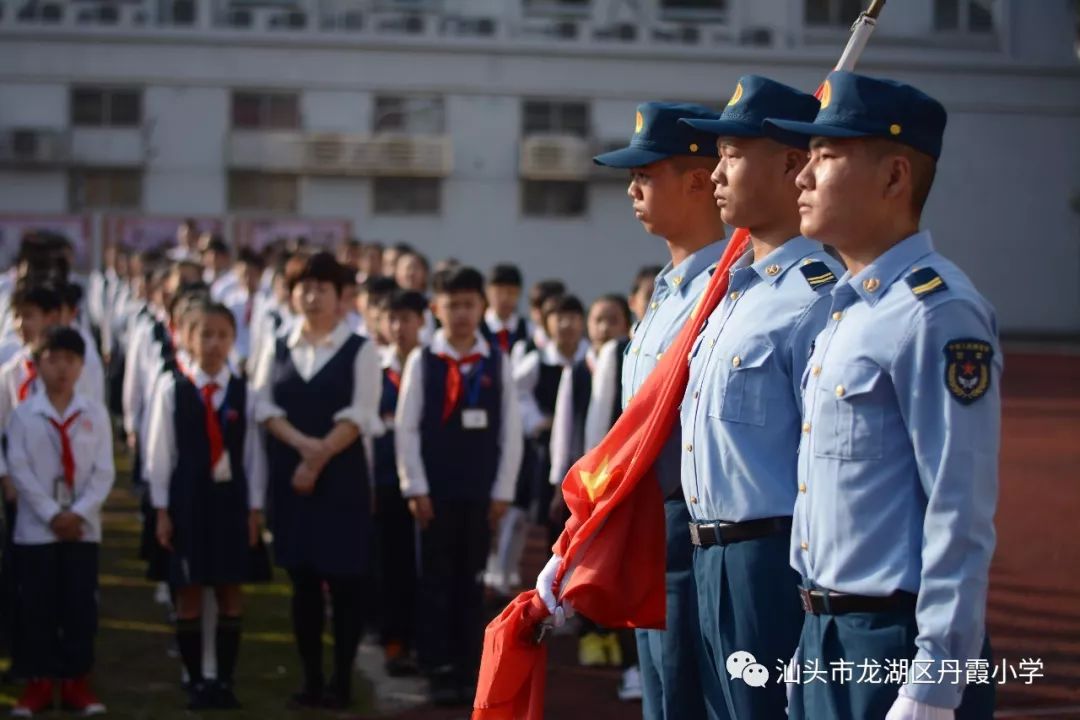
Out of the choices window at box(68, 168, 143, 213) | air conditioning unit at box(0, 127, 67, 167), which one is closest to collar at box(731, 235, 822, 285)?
air conditioning unit at box(0, 127, 67, 167)

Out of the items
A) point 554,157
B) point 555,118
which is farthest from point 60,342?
point 555,118

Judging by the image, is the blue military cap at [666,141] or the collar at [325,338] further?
the collar at [325,338]

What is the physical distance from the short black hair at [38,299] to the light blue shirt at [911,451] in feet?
17.3

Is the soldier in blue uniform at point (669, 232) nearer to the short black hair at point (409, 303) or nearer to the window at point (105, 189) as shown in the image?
the short black hair at point (409, 303)

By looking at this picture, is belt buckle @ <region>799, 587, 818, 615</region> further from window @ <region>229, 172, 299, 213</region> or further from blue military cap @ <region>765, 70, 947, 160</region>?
window @ <region>229, 172, 299, 213</region>

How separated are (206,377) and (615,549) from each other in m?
3.41

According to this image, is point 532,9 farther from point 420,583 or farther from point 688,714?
point 688,714

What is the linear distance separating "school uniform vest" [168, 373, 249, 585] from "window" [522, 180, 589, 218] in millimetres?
28970

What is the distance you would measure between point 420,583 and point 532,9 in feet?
96.9

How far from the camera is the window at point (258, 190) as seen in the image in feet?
114

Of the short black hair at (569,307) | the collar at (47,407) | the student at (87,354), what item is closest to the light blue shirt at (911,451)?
the collar at (47,407)

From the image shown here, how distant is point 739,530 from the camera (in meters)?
3.94

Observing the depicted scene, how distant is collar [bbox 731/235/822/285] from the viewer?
415 centimetres

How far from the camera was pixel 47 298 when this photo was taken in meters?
7.89
